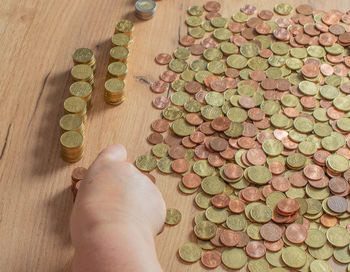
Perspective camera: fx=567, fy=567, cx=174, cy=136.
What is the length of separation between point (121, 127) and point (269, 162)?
0.36 m

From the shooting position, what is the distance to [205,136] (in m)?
1.36

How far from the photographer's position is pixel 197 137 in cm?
135

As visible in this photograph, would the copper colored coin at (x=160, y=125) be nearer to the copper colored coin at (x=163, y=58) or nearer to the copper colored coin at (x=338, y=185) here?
the copper colored coin at (x=163, y=58)

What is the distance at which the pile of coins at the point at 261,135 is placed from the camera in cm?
117

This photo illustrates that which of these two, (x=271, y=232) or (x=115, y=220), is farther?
(x=271, y=232)

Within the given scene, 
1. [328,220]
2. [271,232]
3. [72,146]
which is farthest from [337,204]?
[72,146]

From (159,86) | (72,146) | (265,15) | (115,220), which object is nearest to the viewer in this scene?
(115,220)

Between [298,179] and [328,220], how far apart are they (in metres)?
0.12

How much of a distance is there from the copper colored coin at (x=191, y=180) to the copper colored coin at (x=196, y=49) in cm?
42

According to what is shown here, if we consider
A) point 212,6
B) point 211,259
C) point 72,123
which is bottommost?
point 211,259

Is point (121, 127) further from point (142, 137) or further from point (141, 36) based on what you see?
point (141, 36)

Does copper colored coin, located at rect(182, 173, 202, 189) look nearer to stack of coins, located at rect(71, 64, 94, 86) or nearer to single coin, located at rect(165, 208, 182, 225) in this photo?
single coin, located at rect(165, 208, 182, 225)

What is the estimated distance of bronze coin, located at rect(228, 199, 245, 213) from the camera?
122 centimetres

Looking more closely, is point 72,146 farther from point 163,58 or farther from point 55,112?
point 163,58
